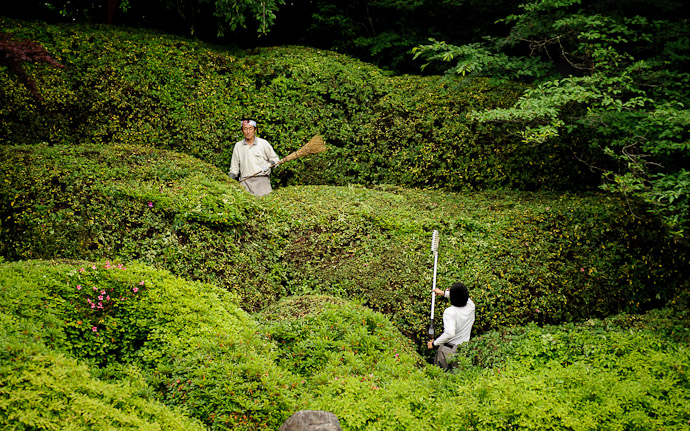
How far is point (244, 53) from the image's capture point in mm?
11141

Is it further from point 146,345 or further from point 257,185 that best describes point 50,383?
point 257,185

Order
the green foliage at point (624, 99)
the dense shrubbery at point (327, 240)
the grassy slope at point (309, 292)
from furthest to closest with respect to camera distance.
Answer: the green foliage at point (624, 99)
the dense shrubbery at point (327, 240)
the grassy slope at point (309, 292)

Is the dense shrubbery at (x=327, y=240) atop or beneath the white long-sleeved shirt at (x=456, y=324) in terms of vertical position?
atop

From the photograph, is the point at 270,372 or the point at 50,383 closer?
the point at 50,383

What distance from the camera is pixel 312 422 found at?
3367 millimetres

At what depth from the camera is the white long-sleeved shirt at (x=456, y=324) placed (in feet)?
17.8

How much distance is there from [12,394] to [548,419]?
11.9ft

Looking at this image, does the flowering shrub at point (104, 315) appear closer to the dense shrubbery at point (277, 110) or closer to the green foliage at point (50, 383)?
the green foliage at point (50, 383)

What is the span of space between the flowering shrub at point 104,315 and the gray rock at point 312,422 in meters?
1.63

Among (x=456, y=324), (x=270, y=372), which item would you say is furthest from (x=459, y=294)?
(x=270, y=372)

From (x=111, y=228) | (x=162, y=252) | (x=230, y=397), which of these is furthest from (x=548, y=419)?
(x=111, y=228)

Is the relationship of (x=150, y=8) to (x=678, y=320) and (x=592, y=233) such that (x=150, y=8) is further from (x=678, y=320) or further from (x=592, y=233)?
(x=678, y=320)

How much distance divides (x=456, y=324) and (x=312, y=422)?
8.59 ft

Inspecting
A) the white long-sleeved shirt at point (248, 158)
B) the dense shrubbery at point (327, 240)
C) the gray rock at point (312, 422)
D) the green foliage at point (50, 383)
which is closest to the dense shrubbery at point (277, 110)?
the white long-sleeved shirt at point (248, 158)
